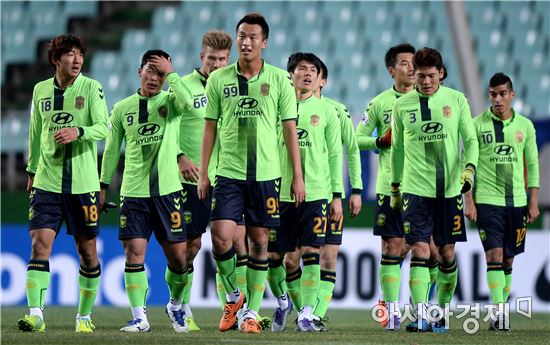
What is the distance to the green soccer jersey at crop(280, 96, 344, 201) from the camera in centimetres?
1019

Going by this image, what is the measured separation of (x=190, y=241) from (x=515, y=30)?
36.6 feet

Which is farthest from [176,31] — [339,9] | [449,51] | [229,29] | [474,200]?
[474,200]

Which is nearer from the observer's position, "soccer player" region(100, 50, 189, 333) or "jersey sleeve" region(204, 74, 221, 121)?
"jersey sleeve" region(204, 74, 221, 121)

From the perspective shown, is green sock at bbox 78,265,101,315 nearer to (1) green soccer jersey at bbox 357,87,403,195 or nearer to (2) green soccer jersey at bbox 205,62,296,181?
(2) green soccer jersey at bbox 205,62,296,181

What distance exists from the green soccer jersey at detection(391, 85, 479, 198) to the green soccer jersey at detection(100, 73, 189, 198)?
182 centimetres

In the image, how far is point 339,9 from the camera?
21.1 metres

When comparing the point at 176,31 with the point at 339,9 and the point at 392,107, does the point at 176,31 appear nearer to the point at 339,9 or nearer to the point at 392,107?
the point at 339,9

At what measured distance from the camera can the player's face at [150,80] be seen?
31.4ft

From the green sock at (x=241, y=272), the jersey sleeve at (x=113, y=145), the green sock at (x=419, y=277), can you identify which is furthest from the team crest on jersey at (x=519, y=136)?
the jersey sleeve at (x=113, y=145)

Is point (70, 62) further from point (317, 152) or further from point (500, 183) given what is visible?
point (500, 183)

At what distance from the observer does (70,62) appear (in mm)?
9531

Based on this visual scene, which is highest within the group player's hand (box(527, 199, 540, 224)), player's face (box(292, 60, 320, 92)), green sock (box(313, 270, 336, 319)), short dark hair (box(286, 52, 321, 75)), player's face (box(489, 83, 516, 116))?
short dark hair (box(286, 52, 321, 75))

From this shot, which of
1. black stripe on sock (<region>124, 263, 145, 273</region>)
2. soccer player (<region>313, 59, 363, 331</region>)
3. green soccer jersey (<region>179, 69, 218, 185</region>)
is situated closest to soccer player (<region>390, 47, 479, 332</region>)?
soccer player (<region>313, 59, 363, 331</region>)

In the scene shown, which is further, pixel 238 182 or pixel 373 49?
pixel 373 49
